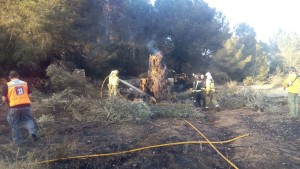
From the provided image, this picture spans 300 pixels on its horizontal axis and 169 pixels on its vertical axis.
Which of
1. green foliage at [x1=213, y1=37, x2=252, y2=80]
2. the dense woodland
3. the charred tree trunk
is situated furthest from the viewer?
green foliage at [x1=213, y1=37, x2=252, y2=80]

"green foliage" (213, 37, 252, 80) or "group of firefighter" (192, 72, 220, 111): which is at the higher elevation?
"green foliage" (213, 37, 252, 80)

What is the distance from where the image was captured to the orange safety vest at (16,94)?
7367 mm

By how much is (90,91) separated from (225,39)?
2046 centimetres

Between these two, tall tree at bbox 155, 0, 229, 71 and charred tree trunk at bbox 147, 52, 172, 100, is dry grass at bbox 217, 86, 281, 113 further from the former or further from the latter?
tall tree at bbox 155, 0, 229, 71

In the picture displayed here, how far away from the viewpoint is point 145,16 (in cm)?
2662

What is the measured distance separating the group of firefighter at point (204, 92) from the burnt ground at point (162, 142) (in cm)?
327

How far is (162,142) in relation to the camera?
7293 millimetres

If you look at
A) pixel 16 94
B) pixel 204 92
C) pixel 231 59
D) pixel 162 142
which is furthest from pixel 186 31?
pixel 16 94

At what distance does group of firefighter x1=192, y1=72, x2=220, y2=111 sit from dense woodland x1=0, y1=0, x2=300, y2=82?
746 cm

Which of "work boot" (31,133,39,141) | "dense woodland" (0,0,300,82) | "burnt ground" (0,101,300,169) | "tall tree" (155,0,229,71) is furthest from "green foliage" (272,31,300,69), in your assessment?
"work boot" (31,133,39,141)

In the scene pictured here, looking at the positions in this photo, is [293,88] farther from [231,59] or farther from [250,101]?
[231,59]

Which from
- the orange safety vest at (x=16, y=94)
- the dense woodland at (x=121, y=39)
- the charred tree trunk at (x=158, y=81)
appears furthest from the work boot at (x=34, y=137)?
the dense woodland at (x=121, y=39)

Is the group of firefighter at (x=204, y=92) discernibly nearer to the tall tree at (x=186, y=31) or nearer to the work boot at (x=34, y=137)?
the work boot at (x=34, y=137)

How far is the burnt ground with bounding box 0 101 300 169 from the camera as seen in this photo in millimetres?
6070
